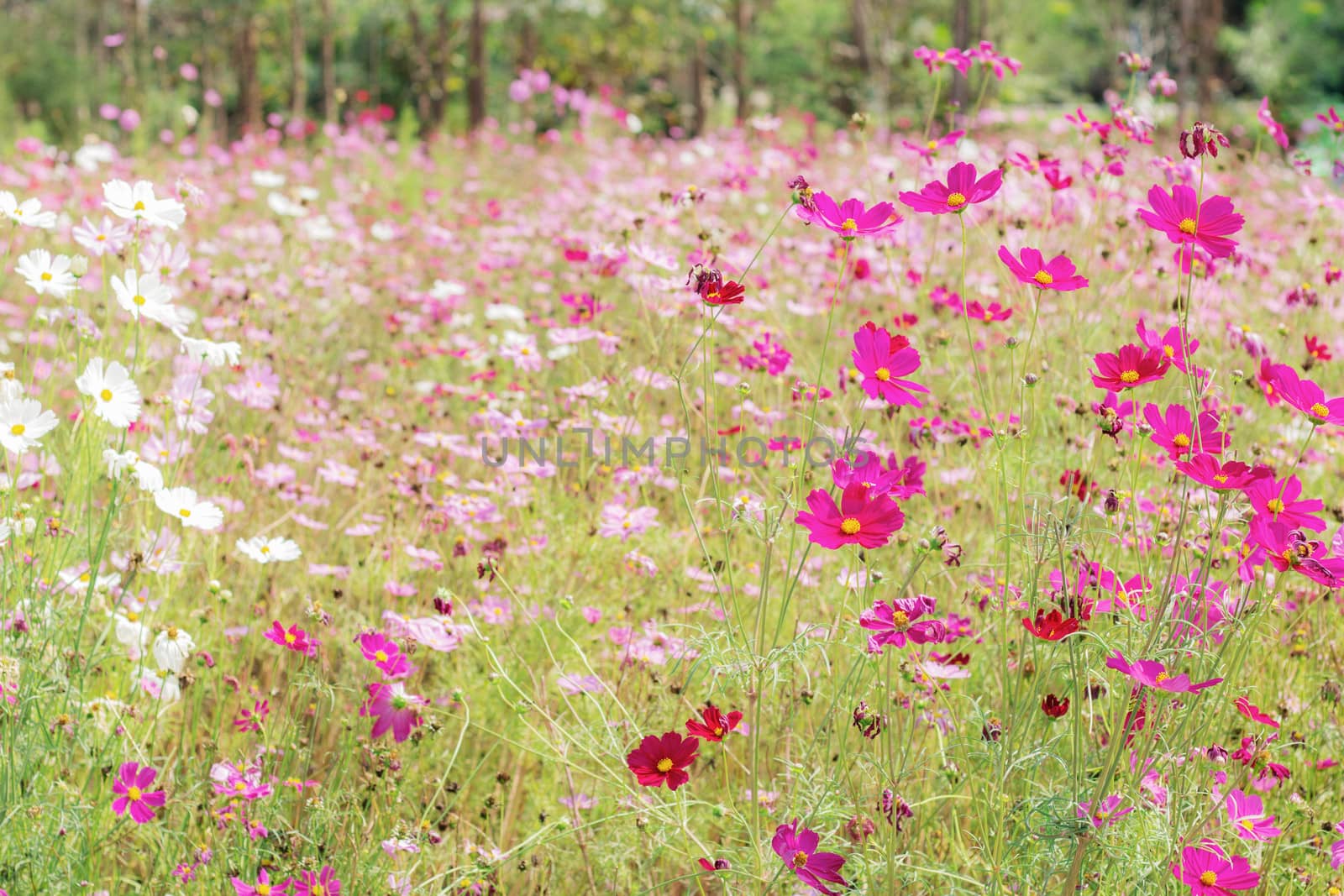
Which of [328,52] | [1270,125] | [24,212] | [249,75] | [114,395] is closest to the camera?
[114,395]

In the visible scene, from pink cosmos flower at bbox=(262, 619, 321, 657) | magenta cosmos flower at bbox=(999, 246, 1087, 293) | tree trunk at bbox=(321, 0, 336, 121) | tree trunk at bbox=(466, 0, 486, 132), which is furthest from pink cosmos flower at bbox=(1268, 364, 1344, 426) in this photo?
tree trunk at bbox=(466, 0, 486, 132)

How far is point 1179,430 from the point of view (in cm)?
125

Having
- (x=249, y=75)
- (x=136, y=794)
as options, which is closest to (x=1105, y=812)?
(x=136, y=794)

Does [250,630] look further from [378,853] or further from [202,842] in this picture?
[378,853]

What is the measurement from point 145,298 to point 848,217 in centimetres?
116

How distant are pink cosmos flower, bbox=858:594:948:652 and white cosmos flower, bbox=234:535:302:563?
1.07 metres

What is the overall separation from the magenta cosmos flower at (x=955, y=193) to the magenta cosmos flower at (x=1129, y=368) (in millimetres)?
227

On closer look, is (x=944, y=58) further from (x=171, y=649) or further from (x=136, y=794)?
(x=136, y=794)

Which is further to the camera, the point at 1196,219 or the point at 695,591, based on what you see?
the point at 695,591

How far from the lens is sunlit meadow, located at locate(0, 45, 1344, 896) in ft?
4.25

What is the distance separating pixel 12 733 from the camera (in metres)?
1.41

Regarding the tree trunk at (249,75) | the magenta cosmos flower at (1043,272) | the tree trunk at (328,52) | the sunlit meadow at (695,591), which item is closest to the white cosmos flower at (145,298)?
the sunlit meadow at (695,591)

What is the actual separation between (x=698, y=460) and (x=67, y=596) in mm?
1402

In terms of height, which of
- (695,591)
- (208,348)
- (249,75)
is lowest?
(249,75)
